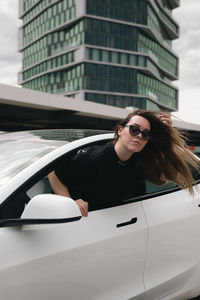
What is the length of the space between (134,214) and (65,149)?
59 cm

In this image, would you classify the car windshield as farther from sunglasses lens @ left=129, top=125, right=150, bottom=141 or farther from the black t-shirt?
sunglasses lens @ left=129, top=125, right=150, bottom=141

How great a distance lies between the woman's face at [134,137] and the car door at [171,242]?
0.35m

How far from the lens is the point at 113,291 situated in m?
2.27

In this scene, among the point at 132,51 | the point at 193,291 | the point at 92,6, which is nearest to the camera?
the point at 193,291

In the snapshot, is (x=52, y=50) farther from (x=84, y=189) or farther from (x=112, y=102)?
(x=84, y=189)

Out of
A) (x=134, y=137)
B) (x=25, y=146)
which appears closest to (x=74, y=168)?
(x=25, y=146)

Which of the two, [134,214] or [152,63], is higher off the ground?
[152,63]

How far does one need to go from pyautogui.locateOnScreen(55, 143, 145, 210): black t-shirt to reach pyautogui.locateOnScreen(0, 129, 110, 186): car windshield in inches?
5.6

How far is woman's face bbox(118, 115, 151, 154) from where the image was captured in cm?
256

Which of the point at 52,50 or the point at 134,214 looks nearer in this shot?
the point at 134,214

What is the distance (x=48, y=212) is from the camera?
1.76 metres

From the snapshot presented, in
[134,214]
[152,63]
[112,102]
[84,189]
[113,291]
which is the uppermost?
[152,63]

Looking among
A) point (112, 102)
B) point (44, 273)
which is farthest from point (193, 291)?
point (112, 102)

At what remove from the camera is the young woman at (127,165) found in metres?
2.41
